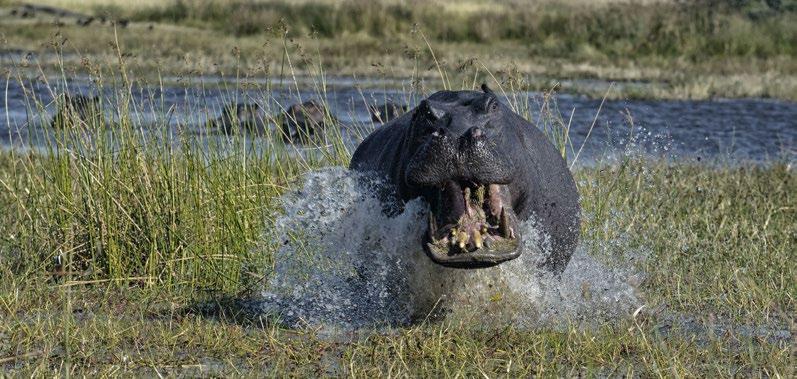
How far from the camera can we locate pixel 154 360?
184 inches

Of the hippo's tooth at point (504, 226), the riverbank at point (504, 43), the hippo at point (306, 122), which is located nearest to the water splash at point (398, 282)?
the hippo's tooth at point (504, 226)

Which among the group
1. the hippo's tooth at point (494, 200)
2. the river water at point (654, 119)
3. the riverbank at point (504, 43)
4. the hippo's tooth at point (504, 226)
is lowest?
the riverbank at point (504, 43)

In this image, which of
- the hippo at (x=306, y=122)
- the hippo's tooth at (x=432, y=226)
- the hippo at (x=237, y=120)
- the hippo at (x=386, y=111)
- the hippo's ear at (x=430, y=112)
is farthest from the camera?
the hippo at (x=386, y=111)

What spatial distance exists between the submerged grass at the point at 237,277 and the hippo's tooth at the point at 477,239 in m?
0.42

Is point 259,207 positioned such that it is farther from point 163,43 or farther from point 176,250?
point 163,43

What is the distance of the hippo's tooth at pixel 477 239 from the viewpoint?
445 centimetres

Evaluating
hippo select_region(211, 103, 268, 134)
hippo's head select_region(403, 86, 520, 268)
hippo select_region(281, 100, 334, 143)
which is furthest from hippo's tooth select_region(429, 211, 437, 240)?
hippo select_region(281, 100, 334, 143)

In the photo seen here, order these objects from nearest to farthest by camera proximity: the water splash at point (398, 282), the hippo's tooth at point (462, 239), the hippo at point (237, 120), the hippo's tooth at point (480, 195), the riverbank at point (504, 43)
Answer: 1. the hippo's tooth at point (462, 239)
2. the hippo's tooth at point (480, 195)
3. the water splash at point (398, 282)
4. the hippo at point (237, 120)
5. the riverbank at point (504, 43)

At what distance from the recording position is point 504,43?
1026 inches

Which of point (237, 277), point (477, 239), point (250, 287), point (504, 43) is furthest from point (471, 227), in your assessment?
point (504, 43)

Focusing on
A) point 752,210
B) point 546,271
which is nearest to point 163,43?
point 752,210

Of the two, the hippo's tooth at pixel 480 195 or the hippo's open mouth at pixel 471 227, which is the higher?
the hippo's tooth at pixel 480 195

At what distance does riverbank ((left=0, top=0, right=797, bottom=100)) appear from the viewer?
19.8m

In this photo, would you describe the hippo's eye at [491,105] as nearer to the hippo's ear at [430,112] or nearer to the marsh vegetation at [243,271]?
the hippo's ear at [430,112]
